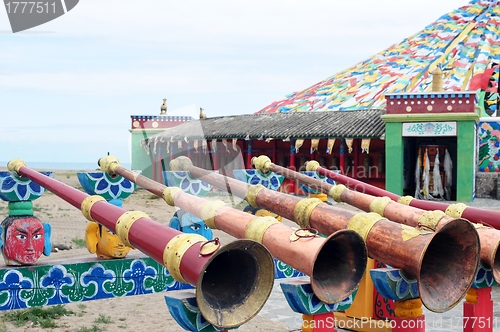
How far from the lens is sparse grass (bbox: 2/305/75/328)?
6.79 meters

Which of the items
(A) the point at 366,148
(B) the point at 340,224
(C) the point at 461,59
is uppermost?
(C) the point at 461,59

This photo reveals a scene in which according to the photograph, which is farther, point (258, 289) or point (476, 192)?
point (476, 192)

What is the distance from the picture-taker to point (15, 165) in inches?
189

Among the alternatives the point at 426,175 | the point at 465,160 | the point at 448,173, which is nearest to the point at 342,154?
the point at 426,175

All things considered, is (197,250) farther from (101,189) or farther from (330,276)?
(101,189)

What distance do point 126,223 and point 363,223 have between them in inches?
51.2

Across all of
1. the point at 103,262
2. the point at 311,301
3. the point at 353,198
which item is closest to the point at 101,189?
the point at 103,262

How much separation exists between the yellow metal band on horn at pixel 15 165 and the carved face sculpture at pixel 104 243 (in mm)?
750

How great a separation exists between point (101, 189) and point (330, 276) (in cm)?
260

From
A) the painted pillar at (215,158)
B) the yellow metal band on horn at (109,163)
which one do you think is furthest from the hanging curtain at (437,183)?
the yellow metal band on horn at (109,163)

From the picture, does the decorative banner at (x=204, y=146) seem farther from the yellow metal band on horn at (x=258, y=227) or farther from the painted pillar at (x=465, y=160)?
the yellow metal band on horn at (x=258, y=227)

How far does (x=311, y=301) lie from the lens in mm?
3113

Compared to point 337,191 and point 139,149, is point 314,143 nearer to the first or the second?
point 139,149

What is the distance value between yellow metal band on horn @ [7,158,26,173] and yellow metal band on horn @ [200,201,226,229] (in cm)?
172
